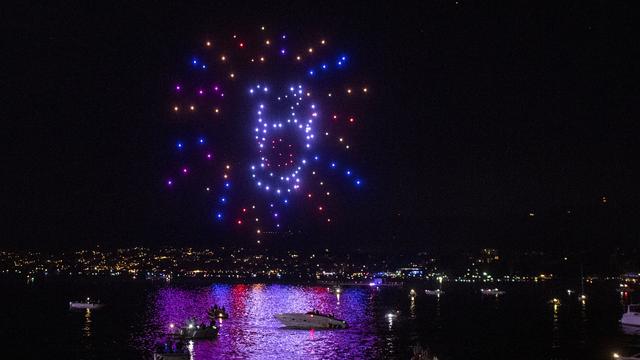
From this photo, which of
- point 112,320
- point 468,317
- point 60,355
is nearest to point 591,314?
point 468,317

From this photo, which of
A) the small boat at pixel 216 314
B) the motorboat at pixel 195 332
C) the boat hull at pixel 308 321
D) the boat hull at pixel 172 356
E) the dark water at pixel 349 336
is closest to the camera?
the boat hull at pixel 172 356

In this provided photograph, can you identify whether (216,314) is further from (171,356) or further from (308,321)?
(171,356)

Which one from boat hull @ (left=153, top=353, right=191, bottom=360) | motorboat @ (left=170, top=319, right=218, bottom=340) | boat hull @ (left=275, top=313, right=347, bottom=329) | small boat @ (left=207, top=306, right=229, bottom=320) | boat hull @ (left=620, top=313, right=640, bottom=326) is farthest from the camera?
small boat @ (left=207, top=306, right=229, bottom=320)

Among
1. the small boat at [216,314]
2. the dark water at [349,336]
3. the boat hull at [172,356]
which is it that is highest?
the boat hull at [172,356]

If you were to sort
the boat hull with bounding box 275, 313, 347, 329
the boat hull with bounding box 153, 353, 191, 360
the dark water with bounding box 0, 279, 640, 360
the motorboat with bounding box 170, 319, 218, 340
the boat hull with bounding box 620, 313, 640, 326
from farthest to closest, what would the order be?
the boat hull with bounding box 620, 313, 640, 326
the boat hull with bounding box 275, 313, 347, 329
the motorboat with bounding box 170, 319, 218, 340
the dark water with bounding box 0, 279, 640, 360
the boat hull with bounding box 153, 353, 191, 360

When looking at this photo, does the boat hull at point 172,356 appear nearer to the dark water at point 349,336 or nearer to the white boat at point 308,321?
the dark water at point 349,336

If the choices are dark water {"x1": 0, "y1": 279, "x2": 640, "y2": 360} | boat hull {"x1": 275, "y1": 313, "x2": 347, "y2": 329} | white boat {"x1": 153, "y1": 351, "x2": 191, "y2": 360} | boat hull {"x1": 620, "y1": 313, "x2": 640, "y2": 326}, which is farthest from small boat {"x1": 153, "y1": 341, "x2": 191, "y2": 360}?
boat hull {"x1": 620, "y1": 313, "x2": 640, "y2": 326}

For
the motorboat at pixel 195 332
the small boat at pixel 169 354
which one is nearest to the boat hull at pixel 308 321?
the motorboat at pixel 195 332

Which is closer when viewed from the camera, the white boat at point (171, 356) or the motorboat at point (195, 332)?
the white boat at point (171, 356)

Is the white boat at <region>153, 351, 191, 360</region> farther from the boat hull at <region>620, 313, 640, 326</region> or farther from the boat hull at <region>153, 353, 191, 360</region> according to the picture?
the boat hull at <region>620, 313, 640, 326</region>

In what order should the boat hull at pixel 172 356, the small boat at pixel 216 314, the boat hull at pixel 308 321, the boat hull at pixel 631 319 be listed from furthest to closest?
the small boat at pixel 216 314 < the boat hull at pixel 631 319 < the boat hull at pixel 308 321 < the boat hull at pixel 172 356

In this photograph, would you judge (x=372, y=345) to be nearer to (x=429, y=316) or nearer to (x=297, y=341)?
(x=297, y=341)
